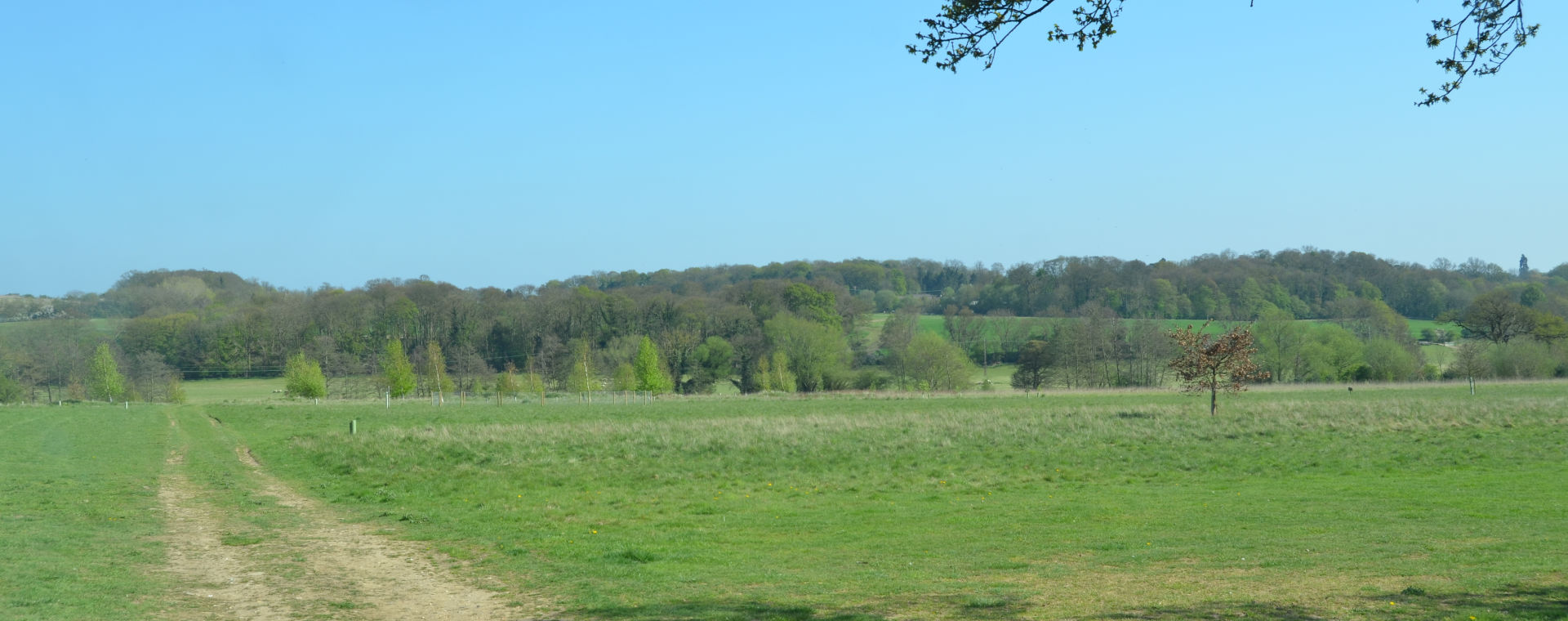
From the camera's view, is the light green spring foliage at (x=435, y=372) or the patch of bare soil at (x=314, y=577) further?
the light green spring foliage at (x=435, y=372)

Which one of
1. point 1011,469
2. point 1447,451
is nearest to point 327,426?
point 1011,469

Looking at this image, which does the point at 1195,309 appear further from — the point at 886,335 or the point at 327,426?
the point at 327,426

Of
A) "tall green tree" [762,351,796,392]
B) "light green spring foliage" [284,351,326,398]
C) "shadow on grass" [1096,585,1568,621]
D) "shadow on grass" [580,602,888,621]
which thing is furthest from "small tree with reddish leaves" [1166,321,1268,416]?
"light green spring foliage" [284,351,326,398]

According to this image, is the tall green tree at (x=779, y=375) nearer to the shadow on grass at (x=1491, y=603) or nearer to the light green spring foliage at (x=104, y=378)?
the light green spring foliage at (x=104, y=378)

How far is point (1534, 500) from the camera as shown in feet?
48.2

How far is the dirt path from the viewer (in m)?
8.98

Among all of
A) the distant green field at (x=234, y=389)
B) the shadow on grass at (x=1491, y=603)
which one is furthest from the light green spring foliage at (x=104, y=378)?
the shadow on grass at (x=1491, y=603)

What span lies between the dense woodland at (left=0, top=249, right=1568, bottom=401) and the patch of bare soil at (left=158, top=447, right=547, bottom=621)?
6274 cm

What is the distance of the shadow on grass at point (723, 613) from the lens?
A: 7.98m

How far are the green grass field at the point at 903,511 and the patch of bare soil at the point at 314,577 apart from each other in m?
0.39

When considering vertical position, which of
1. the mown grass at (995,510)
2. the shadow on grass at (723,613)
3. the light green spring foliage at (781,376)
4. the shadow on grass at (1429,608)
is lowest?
the mown grass at (995,510)

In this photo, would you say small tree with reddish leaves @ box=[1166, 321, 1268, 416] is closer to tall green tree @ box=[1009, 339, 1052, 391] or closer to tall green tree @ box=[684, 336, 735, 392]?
tall green tree @ box=[1009, 339, 1052, 391]

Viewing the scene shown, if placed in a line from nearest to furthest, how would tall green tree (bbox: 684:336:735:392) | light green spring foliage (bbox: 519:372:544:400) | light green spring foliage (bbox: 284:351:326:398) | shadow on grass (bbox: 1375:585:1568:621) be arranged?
1. shadow on grass (bbox: 1375:585:1568:621)
2. light green spring foliage (bbox: 284:351:326:398)
3. light green spring foliage (bbox: 519:372:544:400)
4. tall green tree (bbox: 684:336:735:392)

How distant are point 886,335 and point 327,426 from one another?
63702 mm
